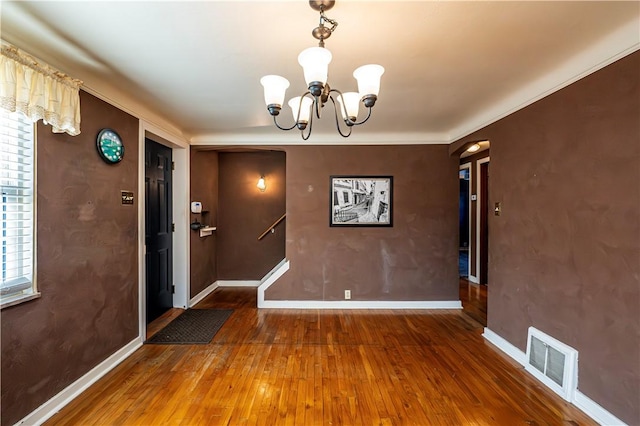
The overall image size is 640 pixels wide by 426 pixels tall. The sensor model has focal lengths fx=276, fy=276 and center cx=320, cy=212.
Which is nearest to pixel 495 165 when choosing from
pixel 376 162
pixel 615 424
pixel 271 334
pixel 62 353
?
pixel 376 162

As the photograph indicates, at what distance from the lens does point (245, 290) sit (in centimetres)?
475

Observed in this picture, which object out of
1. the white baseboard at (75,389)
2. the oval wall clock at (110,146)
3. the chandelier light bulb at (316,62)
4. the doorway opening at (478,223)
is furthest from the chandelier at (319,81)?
the doorway opening at (478,223)

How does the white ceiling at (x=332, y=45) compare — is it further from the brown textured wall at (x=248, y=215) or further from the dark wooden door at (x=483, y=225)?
the dark wooden door at (x=483, y=225)

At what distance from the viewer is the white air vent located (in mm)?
1987

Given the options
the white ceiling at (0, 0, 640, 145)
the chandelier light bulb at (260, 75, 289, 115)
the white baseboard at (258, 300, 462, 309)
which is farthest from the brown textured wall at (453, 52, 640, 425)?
the chandelier light bulb at (260, 75, 289, 115)

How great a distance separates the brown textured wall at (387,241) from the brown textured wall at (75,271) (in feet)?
6.25

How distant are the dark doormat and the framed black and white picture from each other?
1.94m

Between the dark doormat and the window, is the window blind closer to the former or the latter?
the window

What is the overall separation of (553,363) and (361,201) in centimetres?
256

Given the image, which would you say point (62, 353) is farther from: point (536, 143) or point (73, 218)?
point (536, 143)

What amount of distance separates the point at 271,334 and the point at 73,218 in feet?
6.95

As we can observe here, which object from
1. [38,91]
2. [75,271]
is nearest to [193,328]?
[75,271]

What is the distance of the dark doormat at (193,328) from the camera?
9.55ft

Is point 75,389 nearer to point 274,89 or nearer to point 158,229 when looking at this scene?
point 158,229
